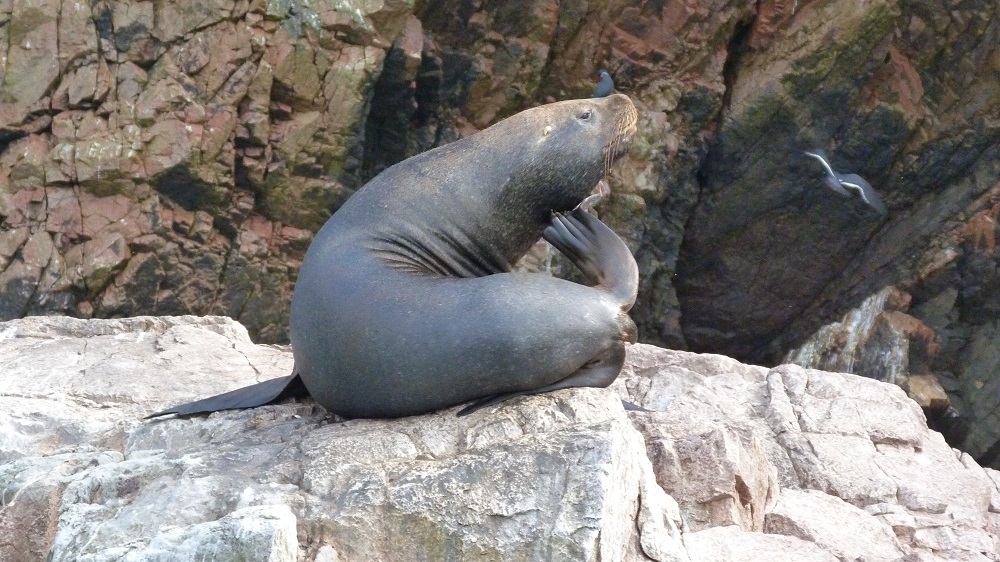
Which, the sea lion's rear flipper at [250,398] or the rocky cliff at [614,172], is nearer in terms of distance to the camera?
the sea lion's rear flipper at [250,398]

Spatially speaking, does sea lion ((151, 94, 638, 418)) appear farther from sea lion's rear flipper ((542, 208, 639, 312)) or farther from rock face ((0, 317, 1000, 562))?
rock face ((0, 317, 1000, 562))

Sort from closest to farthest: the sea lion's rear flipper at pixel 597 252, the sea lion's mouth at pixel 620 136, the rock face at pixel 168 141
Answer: the sea lion's rear flipper at pixel 597 252 → the sea lion's mouth at pixel 620 136 → the rock face at pixel 168 141

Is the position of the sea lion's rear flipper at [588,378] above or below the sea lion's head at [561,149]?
below

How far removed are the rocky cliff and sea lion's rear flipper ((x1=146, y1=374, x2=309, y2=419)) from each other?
5.86 metres

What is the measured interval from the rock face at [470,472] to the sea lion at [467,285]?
13 centimetres

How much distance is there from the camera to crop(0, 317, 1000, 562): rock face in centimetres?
370

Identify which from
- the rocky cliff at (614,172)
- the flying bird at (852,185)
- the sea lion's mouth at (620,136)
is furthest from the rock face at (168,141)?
the sea lion's mouth at (620,136)

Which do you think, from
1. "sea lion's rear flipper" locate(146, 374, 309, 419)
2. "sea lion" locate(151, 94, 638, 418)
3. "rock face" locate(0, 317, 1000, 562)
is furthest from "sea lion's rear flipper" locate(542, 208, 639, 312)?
"sea lion's rear flipper" locate(146, 374, 309, 419)

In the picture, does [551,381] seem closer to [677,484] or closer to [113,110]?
[677,484]

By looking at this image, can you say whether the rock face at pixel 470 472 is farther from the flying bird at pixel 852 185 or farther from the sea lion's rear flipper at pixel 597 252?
the flying bird at pixel 852 185

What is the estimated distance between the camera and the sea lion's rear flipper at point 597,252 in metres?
4.57

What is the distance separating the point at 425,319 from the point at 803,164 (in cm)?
918

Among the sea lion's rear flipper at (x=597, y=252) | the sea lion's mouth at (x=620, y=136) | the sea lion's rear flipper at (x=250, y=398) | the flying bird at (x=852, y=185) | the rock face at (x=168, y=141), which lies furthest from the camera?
the flying bird at (x=852, y=185)

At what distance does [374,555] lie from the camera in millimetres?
3732
